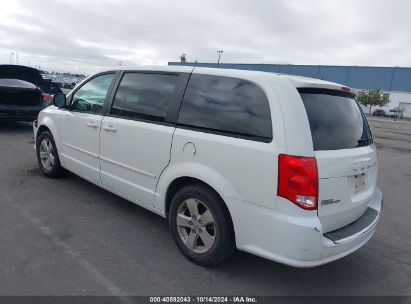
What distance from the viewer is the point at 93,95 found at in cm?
463

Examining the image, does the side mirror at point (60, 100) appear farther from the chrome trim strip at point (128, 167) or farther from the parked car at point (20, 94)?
the parked car at point (20, 94)

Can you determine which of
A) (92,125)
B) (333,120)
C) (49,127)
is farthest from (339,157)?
(49,127)

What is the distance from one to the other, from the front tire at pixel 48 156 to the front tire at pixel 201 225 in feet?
8.81

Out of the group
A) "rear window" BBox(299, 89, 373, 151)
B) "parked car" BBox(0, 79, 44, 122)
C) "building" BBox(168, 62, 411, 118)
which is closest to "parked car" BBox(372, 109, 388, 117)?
"building" BBox(168, 62, 411, 118)

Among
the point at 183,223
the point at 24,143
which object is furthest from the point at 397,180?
the point at 24,143

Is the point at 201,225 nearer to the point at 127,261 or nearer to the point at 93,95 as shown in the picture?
the point at 127,261

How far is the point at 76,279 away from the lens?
2.97m

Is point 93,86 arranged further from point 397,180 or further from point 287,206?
point 397,180

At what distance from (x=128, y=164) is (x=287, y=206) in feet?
6.28

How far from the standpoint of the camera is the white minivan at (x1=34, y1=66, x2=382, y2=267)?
272 centimetres

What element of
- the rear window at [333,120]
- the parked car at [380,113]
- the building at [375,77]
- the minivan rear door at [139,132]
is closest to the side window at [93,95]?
the minivan rear door at [139,132]

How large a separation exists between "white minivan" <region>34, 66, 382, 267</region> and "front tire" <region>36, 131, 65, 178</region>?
5.37 ft

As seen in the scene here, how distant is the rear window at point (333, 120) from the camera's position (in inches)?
114

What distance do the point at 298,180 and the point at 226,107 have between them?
0.91 meters
